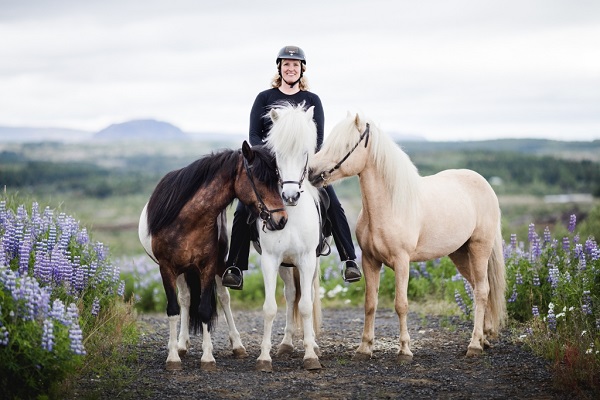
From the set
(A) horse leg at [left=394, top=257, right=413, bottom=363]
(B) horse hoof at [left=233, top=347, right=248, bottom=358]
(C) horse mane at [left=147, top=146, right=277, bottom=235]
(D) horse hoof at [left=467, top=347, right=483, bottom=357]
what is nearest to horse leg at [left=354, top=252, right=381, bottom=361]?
(A) horse leg at [left=394, top=257, right=413, bottom=363]

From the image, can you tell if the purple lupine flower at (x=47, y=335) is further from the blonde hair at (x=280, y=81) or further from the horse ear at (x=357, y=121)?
the blonde hair at (x=280, y=81)

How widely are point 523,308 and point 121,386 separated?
5611mm

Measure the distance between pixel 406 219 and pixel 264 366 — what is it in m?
2.18

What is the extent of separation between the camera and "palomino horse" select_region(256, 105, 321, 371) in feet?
23.2

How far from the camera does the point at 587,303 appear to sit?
778 centimetres

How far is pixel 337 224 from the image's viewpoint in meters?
8.37

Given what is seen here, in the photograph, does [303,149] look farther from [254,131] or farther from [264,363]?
[264,363]

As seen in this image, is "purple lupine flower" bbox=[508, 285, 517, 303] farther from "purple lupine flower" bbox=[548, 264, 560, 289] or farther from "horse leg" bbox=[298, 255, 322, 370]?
"horse leg" bbox=[298, 255, 322, 370]

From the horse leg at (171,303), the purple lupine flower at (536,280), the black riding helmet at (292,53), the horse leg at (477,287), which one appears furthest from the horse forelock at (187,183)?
the purple lupine flower at (536,280)

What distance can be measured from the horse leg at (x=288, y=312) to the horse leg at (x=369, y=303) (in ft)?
2.85

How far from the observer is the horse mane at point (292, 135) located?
7.09 meters

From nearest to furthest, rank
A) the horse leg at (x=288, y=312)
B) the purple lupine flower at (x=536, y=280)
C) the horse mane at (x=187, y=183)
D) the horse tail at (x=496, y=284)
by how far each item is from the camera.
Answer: the horse mane at (x=187, y=183)
the horse leg at (x=288, y=312)
the horse tail at (x=496, y=284)
the purple lupine flower at (x=536, y=280)

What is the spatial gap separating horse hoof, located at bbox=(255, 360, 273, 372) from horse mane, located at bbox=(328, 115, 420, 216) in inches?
83.3

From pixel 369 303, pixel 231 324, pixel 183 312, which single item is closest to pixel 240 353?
pixel 231 324
